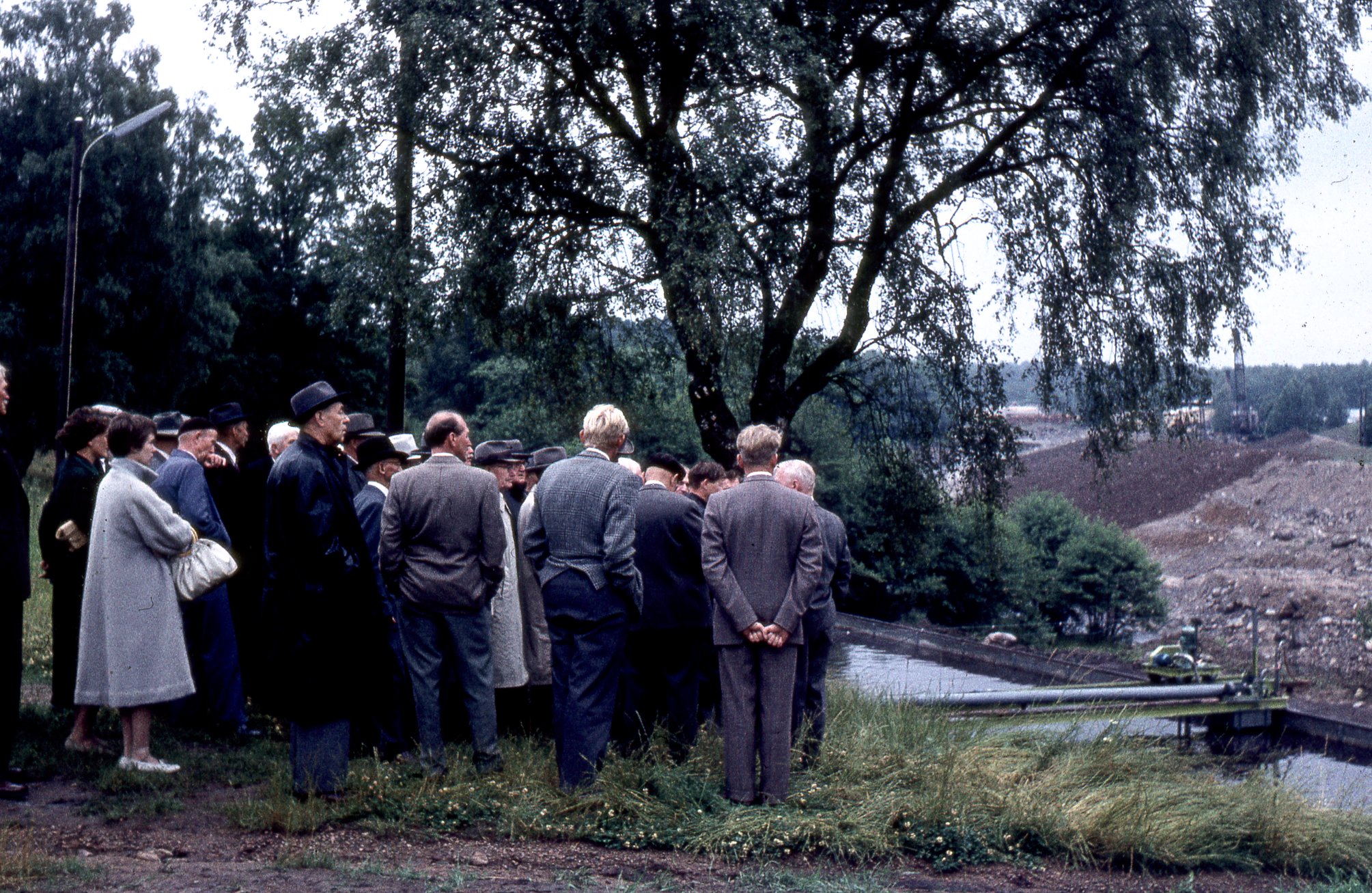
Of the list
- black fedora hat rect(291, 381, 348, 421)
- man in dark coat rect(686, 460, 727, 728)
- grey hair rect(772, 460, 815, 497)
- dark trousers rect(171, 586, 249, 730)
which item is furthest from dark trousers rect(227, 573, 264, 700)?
grey hair rect(772, 460, 815, 497)

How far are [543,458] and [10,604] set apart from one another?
3.44 m

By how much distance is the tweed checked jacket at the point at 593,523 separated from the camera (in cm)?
673

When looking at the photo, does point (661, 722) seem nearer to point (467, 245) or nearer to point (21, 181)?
Answer: point (467, 245)

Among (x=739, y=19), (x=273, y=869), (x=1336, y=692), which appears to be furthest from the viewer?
(x=1336, y=692)

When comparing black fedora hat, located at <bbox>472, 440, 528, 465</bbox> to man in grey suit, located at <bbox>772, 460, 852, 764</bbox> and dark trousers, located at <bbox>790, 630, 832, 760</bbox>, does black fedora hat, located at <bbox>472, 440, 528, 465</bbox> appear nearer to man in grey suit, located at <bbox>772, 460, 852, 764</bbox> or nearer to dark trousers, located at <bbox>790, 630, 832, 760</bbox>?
man in grey suit, located at <bbox>772, 460, 852, 764</bbox>

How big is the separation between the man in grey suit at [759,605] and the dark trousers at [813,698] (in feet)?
2.53

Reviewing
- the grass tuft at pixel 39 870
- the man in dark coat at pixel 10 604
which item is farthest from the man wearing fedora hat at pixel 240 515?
the grass tuft at pixel 39 870

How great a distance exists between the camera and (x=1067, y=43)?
52.3 feet

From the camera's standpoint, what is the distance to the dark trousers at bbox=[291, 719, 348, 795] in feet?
20.7

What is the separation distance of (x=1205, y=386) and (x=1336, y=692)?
17924 mm

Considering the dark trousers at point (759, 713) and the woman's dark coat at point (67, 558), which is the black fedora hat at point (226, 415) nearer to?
the woman's dark coat at point (67, 558)

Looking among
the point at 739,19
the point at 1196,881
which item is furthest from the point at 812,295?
the point at 1196,881

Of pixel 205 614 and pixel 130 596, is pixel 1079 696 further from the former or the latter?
pixel 130 596

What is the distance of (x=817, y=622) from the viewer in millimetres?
8070
